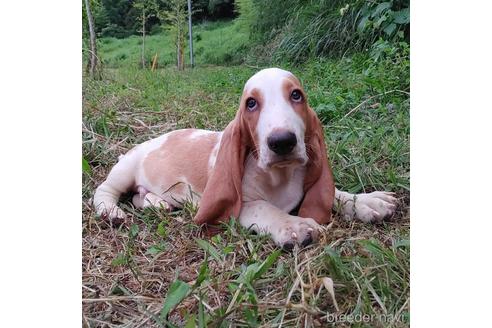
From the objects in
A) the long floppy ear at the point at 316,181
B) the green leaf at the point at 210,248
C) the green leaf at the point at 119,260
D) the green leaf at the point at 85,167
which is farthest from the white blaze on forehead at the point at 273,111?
the green leaf at the point at 85,167

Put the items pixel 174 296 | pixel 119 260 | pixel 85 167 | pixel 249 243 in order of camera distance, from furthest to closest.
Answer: pixel 85 167 → pixel 249 243 → pixel 119 260 → pixel 174 296

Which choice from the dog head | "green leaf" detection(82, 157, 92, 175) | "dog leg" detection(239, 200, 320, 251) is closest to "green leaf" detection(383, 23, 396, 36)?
the dog head

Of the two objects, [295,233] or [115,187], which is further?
[115,187]

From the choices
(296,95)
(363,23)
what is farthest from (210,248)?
(363,23)

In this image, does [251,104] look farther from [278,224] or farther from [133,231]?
[133,231]

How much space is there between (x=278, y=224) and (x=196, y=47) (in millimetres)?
901

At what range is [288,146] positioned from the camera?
1559 millimetres

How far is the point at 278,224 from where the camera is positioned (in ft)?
5.49

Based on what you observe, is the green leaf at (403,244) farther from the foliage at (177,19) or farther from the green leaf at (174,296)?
the foliage at (177,19)

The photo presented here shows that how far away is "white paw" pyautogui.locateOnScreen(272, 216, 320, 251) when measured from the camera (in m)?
1.59

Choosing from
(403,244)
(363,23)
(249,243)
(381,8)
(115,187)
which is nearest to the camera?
(403,244)

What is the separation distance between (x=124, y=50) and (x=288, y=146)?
0.88 metres

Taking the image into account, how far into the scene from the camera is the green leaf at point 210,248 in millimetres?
1535
